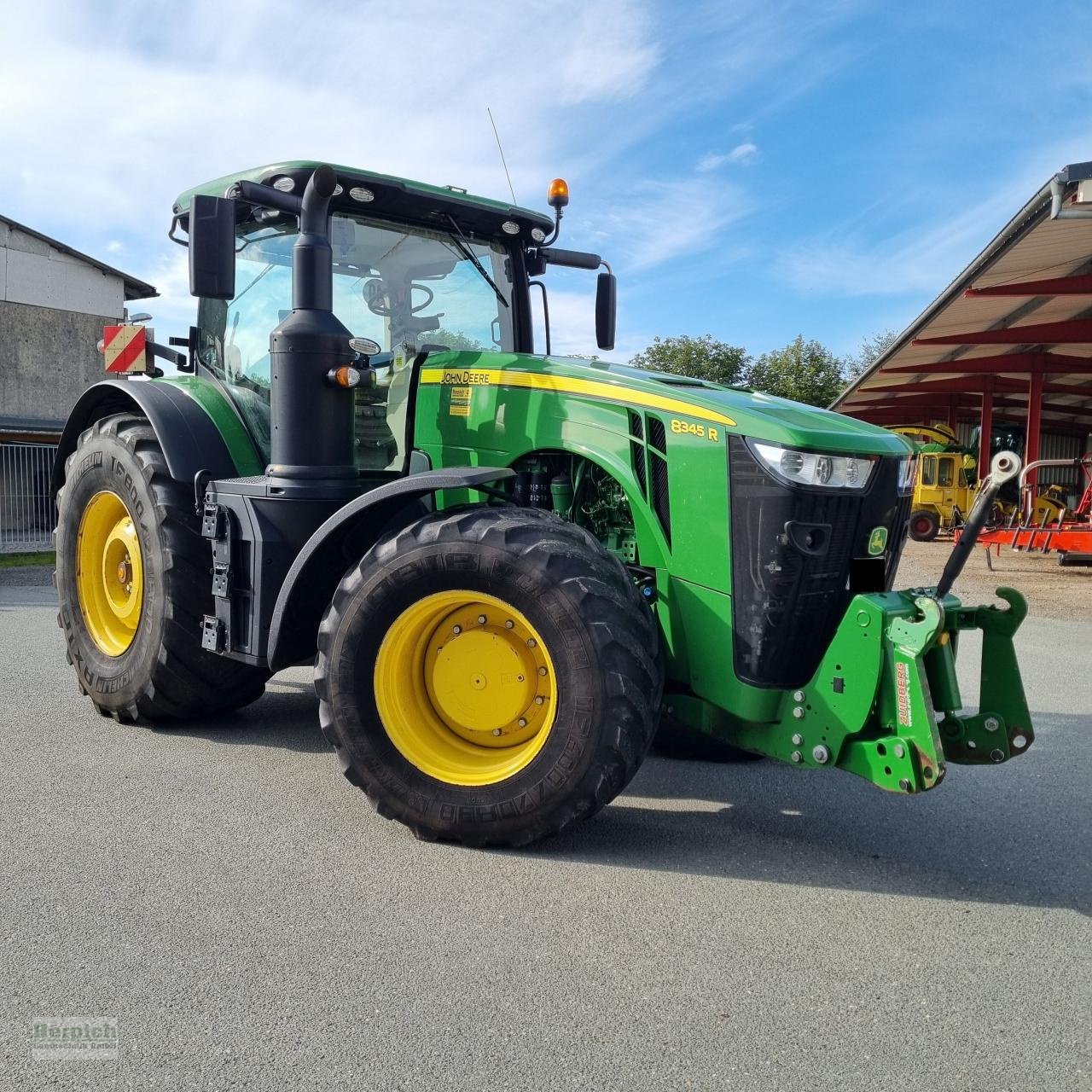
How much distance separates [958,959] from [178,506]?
3.51 meters

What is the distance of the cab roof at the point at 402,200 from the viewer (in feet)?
13.7

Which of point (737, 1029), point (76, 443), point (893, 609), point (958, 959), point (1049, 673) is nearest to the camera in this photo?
point (737, 1029)

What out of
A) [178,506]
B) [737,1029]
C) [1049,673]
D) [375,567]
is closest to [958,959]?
[737,1029]

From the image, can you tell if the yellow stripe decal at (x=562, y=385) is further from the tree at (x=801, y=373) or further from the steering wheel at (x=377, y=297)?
the tree at (x=801, y=373)

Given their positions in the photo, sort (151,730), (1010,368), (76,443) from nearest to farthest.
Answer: (151,730), (76,443), (1010,368)

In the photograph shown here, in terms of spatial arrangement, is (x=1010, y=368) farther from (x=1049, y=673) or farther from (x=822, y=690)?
(x=822, y=690)

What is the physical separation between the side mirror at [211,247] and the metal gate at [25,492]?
43.7 ft

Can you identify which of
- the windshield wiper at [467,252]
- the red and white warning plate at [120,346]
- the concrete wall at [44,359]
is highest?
the concrete wall at [44,359]

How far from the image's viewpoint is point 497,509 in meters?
3.44

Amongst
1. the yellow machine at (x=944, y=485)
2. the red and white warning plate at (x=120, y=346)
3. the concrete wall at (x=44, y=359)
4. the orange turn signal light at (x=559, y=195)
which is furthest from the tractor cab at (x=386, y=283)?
the yellow machine at (x=944, y=485)

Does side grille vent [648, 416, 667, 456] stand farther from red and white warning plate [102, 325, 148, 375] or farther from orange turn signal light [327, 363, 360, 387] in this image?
red and white warning plate [102, 325, 148, 375]

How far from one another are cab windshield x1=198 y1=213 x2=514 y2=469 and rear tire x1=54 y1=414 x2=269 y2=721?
52cm

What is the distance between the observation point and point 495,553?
3268 millimetres

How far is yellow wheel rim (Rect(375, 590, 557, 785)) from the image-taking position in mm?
3396
